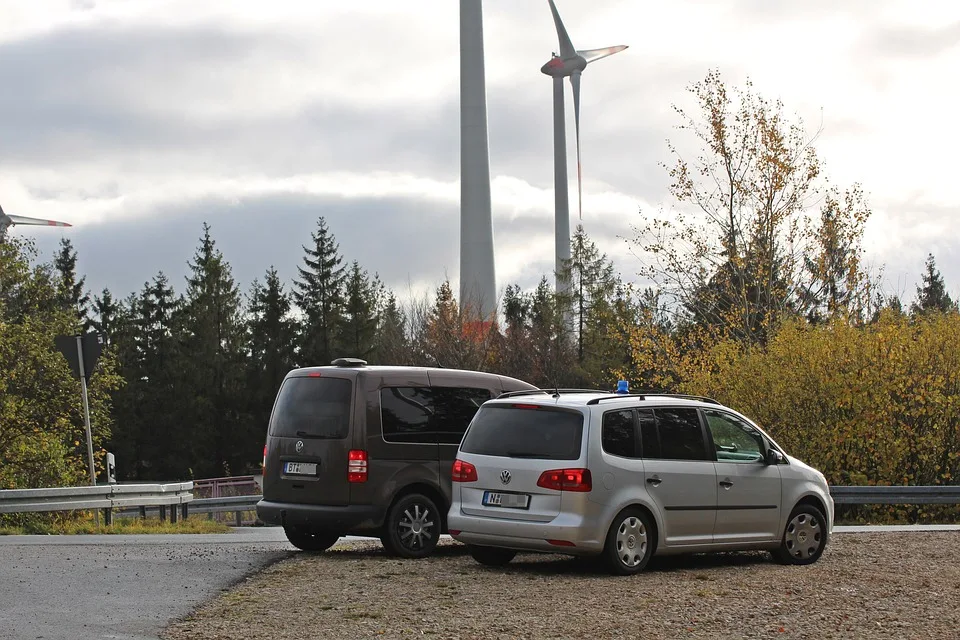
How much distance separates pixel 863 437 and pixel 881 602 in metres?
13.8

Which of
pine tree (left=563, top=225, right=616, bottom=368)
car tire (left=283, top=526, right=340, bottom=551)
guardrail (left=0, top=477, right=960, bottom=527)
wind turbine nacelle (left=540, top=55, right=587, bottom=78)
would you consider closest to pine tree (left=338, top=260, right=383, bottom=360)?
pine tree (left=563, top=225, right=616, bottom=368)

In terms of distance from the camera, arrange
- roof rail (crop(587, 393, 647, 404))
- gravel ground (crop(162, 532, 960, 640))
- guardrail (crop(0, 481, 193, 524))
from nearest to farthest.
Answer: gravel ground (crop(162, 532, 960, 640)) < roof rail (crop(587, 393, 647, 404)) < guardrail (crop(0, 481, 193, 524))

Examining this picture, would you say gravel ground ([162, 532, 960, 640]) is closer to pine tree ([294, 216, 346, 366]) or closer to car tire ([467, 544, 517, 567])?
car tire ([467, 544, 517, 567])

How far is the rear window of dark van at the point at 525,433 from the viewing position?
1184cm

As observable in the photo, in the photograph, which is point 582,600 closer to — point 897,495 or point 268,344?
point 897,495

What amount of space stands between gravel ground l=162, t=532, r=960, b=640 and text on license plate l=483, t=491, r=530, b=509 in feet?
2.01

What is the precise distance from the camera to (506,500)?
11969 mm

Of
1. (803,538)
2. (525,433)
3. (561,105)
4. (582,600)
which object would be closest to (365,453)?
(525,433)

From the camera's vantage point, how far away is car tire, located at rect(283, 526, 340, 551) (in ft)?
48.0

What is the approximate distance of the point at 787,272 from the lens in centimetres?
3164

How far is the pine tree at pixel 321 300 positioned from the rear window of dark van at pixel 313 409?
70.5 meters

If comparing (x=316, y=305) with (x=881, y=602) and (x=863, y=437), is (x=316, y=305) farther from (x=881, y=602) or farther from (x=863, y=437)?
(x=881, y=602)

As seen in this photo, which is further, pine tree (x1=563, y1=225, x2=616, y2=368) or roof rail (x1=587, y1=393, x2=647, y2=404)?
pine tree (x1=563, y1=225, x2=616, y2=368)

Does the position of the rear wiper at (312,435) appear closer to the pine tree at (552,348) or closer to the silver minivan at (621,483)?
the silver minivan at (621,483)
